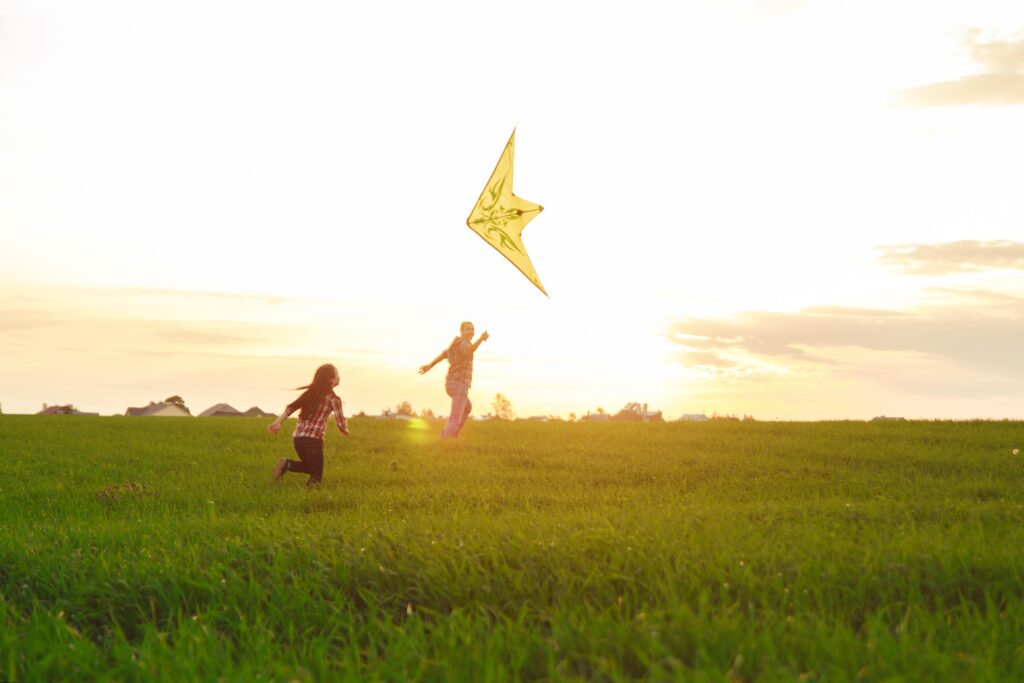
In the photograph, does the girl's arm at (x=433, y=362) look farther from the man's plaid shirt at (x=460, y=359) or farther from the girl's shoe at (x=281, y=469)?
the girl's shoe at (x=281, y=469)

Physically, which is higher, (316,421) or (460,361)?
(460,361)

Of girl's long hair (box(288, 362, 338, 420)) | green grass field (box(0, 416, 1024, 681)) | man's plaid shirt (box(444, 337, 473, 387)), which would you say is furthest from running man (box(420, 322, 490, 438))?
A: green grass field (box(0, 416, 1024, 681))

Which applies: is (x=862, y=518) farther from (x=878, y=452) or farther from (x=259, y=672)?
(x=878, y=452)

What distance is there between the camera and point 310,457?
12.9m

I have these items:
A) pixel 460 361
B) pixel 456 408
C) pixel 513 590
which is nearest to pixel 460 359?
pixel 460 361

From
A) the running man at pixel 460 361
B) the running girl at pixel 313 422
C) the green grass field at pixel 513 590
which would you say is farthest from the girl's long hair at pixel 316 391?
the running man at pixel 460 361

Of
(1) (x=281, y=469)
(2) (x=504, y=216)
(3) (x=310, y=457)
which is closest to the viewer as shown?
(3) (x=310, y=457)

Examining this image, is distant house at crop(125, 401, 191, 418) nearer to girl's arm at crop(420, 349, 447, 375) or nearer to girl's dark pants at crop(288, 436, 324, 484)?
girl's arm at crop(420, 349, 447, 375)

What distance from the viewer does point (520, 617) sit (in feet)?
16.1

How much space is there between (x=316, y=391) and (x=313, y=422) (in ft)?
1.63

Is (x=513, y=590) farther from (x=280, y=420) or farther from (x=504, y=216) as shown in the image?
(x=504, y=216)

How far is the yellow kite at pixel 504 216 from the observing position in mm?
→ 13159

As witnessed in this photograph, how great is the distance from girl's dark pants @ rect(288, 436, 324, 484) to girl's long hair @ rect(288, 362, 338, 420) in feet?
1.24

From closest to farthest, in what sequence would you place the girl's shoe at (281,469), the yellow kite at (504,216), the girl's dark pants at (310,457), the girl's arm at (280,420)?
the girl's arm at (280,420), the girl's dark pants at (310,457), the girl's shoe at (281,469), the yellow kite at (504,216)
